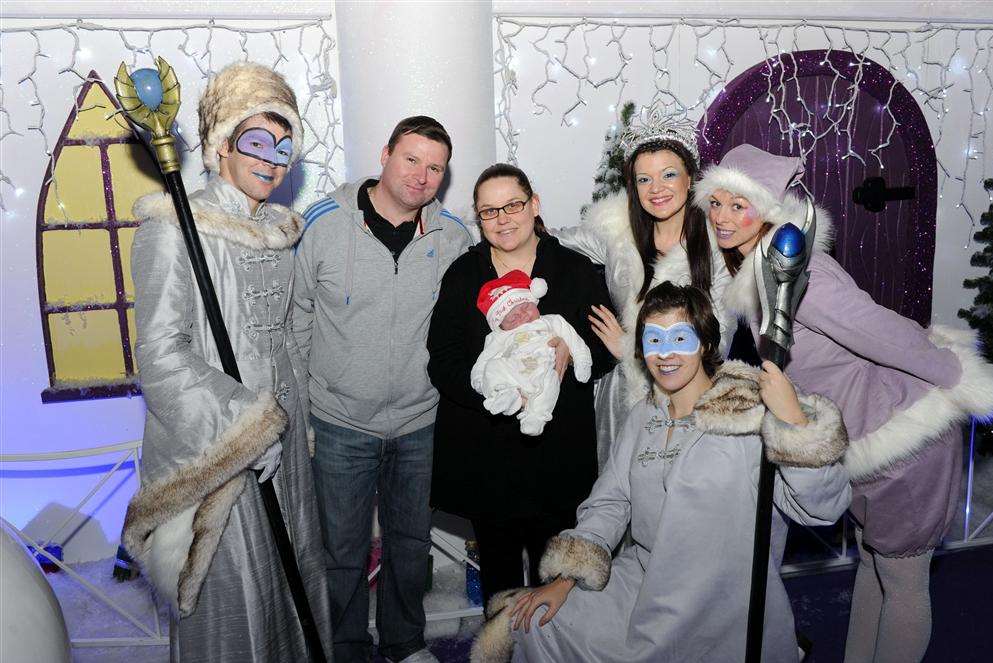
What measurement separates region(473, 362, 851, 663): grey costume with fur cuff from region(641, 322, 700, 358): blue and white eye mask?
0.43 feet

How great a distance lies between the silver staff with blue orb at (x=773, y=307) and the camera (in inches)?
66.1

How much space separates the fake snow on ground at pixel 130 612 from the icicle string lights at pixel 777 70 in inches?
87.3

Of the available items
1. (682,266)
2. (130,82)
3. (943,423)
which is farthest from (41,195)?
(943,423)

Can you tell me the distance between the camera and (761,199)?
2.50 m

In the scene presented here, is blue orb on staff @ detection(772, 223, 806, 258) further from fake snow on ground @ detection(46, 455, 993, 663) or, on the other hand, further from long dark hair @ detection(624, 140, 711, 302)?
fake snow on ground @ detection(46, 455, 993, 663)

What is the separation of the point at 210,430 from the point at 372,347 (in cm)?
69

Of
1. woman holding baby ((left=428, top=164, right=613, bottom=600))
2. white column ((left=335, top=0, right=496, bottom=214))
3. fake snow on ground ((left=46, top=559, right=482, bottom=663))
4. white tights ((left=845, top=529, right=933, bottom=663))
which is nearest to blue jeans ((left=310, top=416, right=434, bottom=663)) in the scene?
woman holding baby ((left=428, top=164, right=613, bottom=600))

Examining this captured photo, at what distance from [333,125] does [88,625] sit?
255cm

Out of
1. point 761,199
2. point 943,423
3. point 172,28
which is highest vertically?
point 172,28

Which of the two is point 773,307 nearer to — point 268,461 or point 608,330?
point 608,330

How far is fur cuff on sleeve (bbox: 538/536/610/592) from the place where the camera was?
2248 millimetres

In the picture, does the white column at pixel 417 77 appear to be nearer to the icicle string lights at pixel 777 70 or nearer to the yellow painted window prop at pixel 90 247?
the icicle string lights at pixel 777 70

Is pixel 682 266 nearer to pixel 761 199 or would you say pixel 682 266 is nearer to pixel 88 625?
pixel 761 199

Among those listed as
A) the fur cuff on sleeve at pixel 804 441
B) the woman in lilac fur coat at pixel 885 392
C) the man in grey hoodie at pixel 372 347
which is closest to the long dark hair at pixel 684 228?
the woman in lilac fur coat at pixel 885 392
